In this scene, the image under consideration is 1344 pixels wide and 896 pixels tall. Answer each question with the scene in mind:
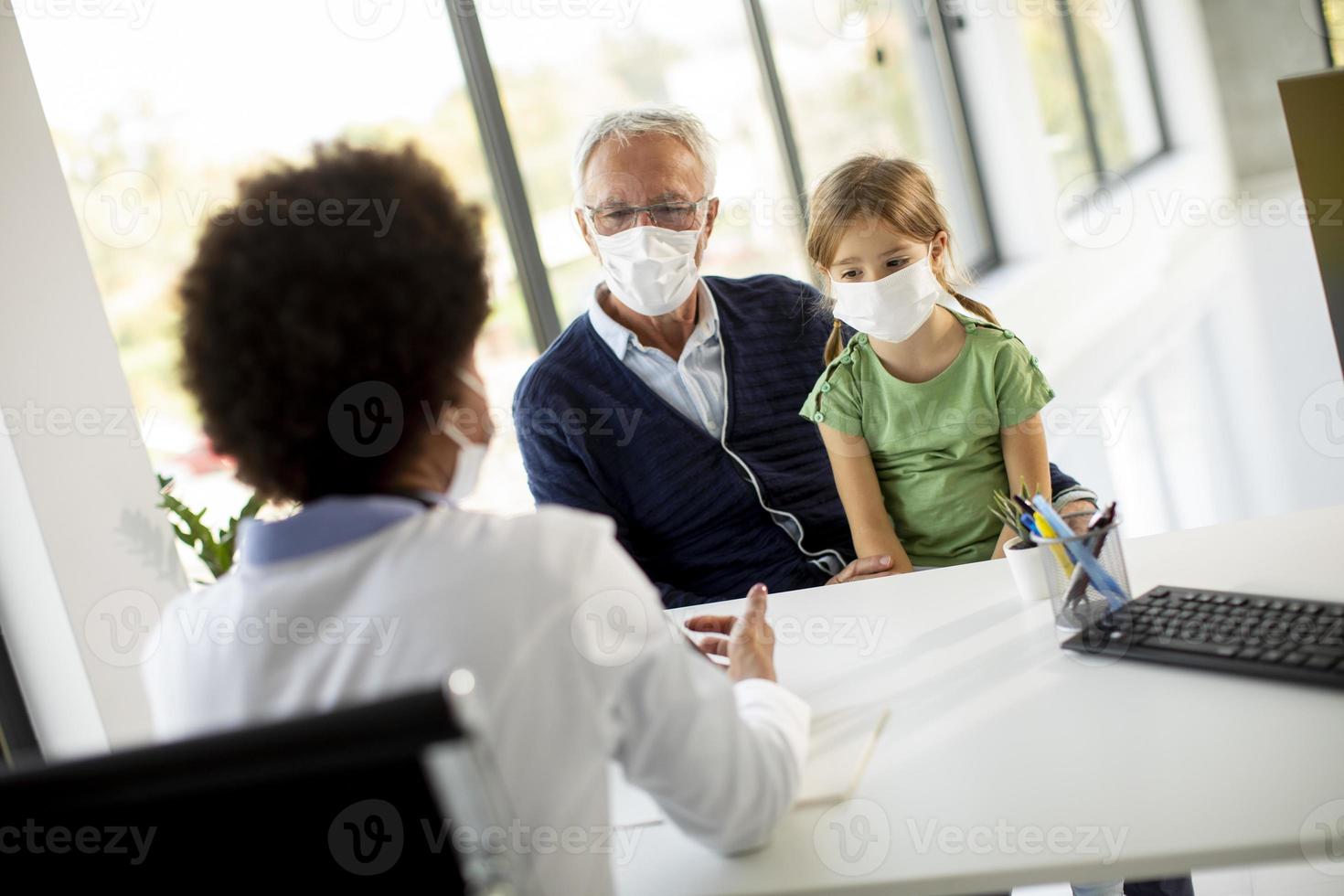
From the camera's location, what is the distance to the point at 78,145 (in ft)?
8.53

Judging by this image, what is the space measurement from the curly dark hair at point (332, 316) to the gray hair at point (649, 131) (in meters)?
1.14

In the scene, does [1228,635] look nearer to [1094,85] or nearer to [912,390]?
[912,390]

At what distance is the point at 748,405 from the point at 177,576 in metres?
1.12

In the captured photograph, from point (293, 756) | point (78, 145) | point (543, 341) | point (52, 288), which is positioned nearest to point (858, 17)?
point (543, 341)

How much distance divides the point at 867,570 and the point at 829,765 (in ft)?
2.17

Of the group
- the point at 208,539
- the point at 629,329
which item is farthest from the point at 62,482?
the point at 629,329

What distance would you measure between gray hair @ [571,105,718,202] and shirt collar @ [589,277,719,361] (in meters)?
0.19

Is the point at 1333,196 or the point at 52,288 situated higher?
the point at 52,288

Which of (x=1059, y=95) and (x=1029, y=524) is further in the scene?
(x=1059, y=95)

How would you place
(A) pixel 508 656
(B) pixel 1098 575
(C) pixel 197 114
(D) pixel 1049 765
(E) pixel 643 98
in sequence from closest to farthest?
(A) pixel 508 656 < (D) pixel 1049 765 < (B) pixel 1098 575 < (C) pixel 197 114 < (E) pixel 643 98

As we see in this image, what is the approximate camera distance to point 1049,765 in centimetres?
111

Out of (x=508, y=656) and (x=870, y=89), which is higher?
(x=870, y=89)

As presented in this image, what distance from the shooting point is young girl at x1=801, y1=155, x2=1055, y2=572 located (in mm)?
1905

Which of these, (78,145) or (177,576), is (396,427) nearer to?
(177,576)
